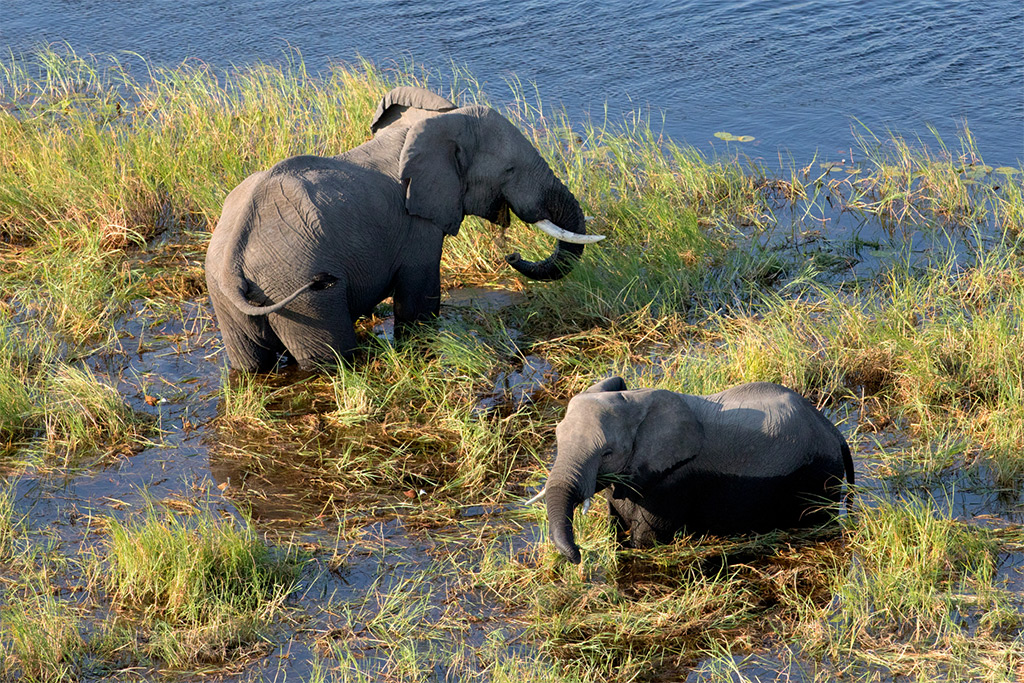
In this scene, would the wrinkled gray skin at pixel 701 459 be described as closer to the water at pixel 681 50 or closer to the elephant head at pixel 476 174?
the elephant head at pixel 476 174

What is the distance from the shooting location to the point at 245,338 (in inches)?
243

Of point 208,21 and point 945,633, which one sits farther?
point 208,21

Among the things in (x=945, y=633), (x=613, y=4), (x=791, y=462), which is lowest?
(x=945, y=633)

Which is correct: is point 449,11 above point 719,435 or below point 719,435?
above

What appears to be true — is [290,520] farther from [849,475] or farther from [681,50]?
[681,50]

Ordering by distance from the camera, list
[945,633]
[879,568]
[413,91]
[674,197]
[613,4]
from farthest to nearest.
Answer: [613,4]
[674,197]
[413,91]
[879,568]
[945,633]

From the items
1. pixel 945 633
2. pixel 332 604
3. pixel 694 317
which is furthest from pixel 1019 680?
pixel 694 317

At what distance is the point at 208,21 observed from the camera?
1323 centimetres

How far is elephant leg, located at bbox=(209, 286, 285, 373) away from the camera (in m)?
6.05

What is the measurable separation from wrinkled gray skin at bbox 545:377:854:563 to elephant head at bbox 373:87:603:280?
2036 mm

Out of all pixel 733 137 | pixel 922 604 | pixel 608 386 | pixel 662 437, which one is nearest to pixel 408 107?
pixel 608 386

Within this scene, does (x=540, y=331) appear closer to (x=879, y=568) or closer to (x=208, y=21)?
(x=879, y=568)

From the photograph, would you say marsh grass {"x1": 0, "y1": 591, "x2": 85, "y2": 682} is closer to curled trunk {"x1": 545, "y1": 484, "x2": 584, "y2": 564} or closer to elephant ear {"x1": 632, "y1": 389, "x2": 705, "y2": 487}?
curled trunk {"x1": 545, "y1": 484, "x2": 584, "y2": 564}

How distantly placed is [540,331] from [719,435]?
7.13 ft
